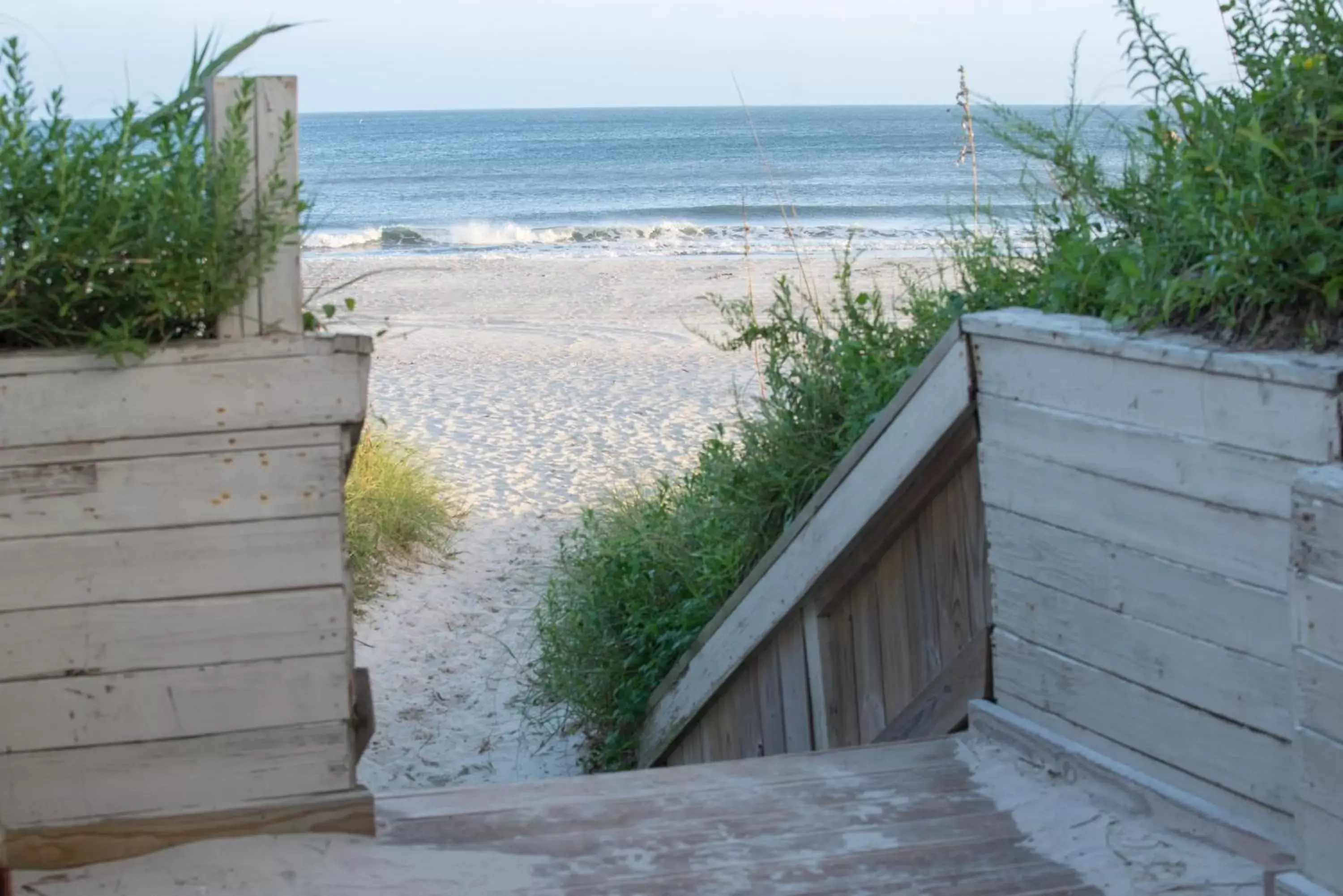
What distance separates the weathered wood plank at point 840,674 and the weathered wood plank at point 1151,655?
81cm

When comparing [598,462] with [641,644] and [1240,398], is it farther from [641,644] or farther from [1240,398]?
[1240,398]

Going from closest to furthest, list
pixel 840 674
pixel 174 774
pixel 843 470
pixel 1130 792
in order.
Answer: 1. pixel 174 774
2. pixel 1130 792
3. pixel 843 470
4. pixel 840 674

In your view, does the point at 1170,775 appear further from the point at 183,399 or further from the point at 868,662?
the point at 183,399

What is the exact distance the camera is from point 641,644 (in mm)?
5078

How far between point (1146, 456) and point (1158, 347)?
0.21 metres

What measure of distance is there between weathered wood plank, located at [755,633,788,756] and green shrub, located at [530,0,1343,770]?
0.52 m

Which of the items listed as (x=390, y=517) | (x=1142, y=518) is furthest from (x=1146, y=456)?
(x=390, y=517)

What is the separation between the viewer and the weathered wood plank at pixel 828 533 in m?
2.90

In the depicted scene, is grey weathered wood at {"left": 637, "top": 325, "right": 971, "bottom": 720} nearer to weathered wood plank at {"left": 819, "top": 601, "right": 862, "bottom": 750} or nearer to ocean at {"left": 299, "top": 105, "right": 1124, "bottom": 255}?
weathered wood plank at {"left": 819, "top": 601, "right": 862, "bottom": 750}

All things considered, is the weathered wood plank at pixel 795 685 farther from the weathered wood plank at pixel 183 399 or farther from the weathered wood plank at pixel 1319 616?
the weathered wood plank at pixel 1319 616

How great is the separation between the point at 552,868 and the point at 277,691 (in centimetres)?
61

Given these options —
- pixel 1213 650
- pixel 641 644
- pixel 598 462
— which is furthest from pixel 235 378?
pixel 598 462

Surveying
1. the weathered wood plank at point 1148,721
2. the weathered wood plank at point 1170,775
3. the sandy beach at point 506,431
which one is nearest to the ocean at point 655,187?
the weathered wood plank at point 1148,721

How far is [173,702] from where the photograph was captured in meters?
2.31
